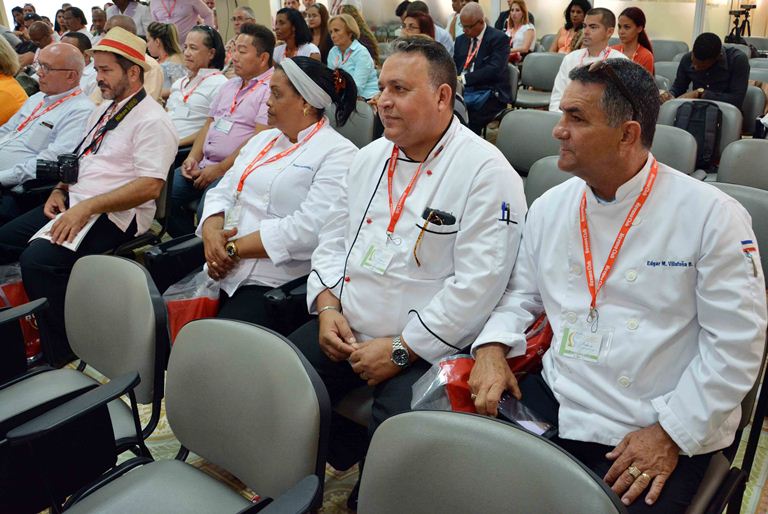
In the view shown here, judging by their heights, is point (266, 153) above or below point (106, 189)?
above

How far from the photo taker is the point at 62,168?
2990 mm

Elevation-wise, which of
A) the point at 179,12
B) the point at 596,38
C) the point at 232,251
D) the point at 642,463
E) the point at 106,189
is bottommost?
the point at 642,463

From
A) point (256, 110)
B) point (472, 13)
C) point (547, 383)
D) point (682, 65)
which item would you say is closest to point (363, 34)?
point (472, 13)

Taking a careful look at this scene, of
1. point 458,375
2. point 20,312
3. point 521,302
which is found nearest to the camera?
point 458,375

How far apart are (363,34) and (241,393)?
14.7 ft

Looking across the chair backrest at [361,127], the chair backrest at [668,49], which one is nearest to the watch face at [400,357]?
the chair backrest at [361,127]

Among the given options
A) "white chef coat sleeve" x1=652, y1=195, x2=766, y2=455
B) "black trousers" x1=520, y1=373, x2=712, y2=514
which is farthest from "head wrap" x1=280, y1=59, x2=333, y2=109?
"white chef coat sleeve" x1=652, y1=195, x2=766, y2=455

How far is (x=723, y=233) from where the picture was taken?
1.34 metres

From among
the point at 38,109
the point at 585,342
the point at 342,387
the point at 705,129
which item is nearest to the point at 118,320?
the point at 342,387

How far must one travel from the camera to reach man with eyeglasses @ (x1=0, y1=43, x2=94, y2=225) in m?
3.31

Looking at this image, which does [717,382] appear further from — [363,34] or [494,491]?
[363,34]

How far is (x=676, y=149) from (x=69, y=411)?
8.64ft

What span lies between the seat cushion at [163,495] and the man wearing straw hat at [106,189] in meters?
1.60

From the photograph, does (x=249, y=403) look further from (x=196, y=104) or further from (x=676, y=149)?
(x=196, y=104)
